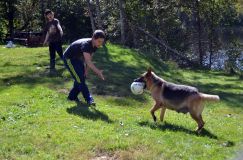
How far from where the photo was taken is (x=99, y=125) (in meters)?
8.84

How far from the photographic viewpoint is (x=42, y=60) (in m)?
17.9

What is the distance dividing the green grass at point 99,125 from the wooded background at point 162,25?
1223cm

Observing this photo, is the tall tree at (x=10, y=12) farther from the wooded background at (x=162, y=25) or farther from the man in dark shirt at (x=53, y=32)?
the man in dark shirt at (x=53, y=32)

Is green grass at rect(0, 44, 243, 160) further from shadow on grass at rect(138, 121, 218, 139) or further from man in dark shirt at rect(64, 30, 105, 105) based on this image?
man in dark shirt at rect(64, 30, 105, 105)

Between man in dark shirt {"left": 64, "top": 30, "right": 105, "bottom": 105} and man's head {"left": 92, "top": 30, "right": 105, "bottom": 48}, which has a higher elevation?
man's head {"left": 92, "top": 30, "right": 105, "bottom": 48}

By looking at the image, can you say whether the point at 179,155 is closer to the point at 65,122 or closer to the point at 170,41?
the point at 65,122

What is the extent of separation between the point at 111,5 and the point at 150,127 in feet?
70.6

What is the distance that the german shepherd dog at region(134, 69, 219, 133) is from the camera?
9312mm

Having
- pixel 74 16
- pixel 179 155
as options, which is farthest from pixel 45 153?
pixel 74 16

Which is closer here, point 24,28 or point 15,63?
point 15,63

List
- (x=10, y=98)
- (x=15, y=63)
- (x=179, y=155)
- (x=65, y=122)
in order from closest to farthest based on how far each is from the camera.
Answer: (x=179, y=155) < (x=65, y=122) < (x=10, y=98) < (x=15, y=63)

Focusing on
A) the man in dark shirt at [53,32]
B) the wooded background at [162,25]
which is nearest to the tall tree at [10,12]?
the wooded background at [162,25]

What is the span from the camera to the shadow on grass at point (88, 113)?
31.3ft

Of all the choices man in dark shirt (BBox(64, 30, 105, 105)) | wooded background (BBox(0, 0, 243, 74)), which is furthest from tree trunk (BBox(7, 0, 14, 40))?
man in dark shirt (BBox(64, 30, 105, 105))
